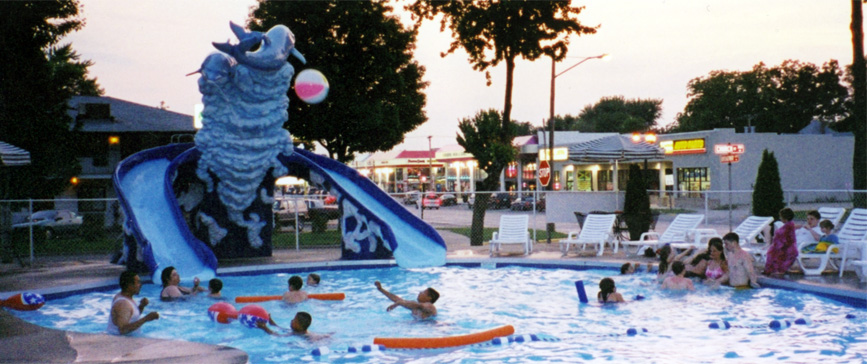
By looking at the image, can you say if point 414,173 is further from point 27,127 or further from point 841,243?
point 841,243

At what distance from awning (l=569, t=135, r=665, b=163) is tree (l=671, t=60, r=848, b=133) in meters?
53.3

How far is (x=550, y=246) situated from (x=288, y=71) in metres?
9.26

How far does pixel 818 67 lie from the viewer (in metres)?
79.4

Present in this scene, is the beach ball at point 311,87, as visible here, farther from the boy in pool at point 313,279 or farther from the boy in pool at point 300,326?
the boy in pool at point 300,326


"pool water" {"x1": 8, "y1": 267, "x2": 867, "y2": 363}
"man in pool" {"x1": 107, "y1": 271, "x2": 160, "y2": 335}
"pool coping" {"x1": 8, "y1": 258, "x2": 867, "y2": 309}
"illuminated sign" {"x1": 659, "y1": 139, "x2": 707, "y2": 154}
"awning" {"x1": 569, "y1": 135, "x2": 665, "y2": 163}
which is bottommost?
"pool water" {"x1": 8, "y1": 267, "x2": 867, "y2": 363}

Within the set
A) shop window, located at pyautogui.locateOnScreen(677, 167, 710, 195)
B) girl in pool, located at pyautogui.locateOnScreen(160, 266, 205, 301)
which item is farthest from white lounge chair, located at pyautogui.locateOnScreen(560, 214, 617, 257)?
shop window, located at pyautogui.locateOnScreen(677, 167, 710, 195)

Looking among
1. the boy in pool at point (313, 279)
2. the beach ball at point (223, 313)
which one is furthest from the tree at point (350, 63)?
the beach ball at point (223, 313)

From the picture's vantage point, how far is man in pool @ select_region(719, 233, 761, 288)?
1283cm

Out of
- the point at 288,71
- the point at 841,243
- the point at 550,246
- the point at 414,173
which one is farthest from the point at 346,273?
the point at 414,173

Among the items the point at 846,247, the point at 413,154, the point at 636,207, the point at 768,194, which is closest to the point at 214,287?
the point at 846,247

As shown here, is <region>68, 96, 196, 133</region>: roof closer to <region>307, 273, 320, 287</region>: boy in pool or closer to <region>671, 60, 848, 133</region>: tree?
<region>307, 273, 320, 287</region>: boy in pool

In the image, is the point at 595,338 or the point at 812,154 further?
the point at 812,154

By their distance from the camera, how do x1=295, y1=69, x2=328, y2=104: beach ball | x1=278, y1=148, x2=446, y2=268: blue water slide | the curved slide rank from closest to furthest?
the curved slide
x1=295, y1=69, x2=328, y2=104: beach ball
x1=278, y1=148, x2=446, y2=268: blue water slide

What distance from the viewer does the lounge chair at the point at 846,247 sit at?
13.2 m
